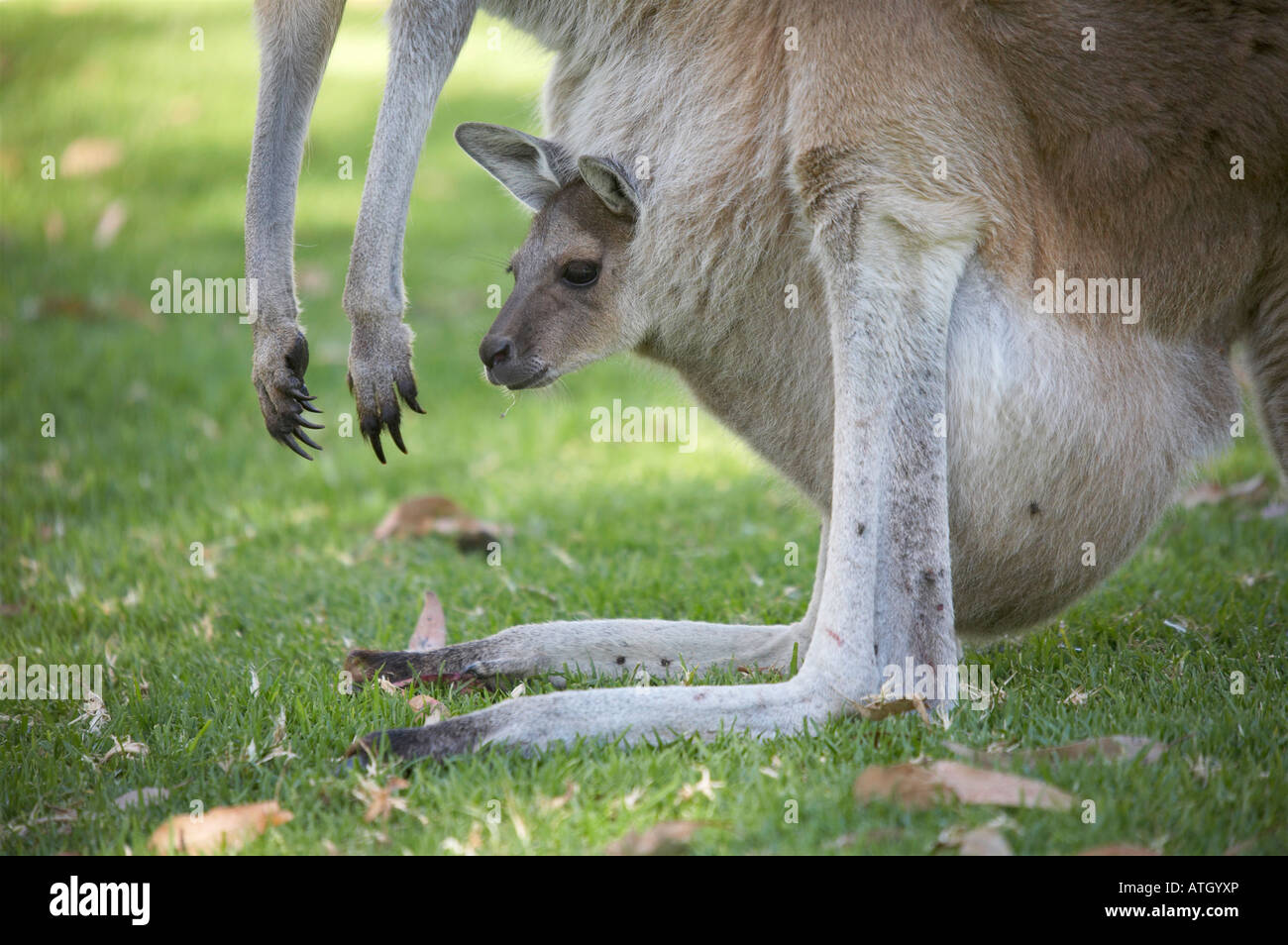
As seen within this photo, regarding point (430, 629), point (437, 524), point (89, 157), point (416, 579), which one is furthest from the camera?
point (89, 157)

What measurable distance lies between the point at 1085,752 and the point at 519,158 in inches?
73.0

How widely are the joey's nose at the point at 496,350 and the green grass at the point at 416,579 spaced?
14.0 inches

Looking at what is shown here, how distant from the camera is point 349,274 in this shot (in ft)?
9.20

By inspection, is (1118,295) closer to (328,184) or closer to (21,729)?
(21,729)

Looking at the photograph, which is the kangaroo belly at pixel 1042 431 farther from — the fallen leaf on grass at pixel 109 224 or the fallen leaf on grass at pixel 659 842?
the fallen leaf on grass at pixel 109 224

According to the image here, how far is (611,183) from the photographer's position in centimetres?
290

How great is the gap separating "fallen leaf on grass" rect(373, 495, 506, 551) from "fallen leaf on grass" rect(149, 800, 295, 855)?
2.25 meters

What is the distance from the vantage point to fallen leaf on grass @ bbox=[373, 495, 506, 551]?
171 inches
